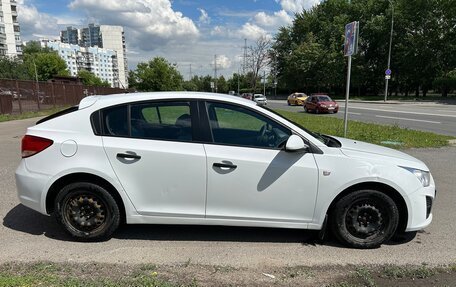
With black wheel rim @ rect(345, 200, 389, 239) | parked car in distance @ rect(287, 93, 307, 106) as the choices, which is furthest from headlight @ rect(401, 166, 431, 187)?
parked car in distance @ rect(287, 93, 307, 106)

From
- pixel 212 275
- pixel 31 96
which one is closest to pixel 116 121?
pixel 212 275

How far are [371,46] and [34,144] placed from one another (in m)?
59.4

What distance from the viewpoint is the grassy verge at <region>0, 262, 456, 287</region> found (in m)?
2.99

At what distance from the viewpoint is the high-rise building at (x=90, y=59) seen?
136 meters

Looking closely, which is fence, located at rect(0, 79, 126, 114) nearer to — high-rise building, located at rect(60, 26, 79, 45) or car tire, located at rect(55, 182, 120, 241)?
car tire, located at rect(55, 182, 120, 241)

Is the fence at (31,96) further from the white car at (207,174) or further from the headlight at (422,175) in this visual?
the headlight at (422,175)

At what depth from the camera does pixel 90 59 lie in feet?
474

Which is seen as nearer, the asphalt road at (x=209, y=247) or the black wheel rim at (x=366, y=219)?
the asphalt road at (x=209, y=247)

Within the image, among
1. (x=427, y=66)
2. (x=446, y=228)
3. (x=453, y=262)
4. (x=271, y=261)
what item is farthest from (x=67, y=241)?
(x=427, y=66)

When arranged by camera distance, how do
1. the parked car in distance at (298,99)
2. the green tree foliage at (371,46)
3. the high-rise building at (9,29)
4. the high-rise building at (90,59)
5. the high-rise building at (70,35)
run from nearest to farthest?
1. the parked car in distance at (298,99)
2. the green tree foliage at (371,46)
3. the high-rise building at (9,29)
4. the high-rise building at (90,59)
5. the high-rise building at (70,35)

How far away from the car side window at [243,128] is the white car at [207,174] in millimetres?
11

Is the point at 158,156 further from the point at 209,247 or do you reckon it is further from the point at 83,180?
the point at 209,247

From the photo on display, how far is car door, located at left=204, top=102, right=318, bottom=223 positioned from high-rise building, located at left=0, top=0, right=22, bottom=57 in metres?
101

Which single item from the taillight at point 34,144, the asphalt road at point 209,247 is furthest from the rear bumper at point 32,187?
the asphalt road at point 209,247
